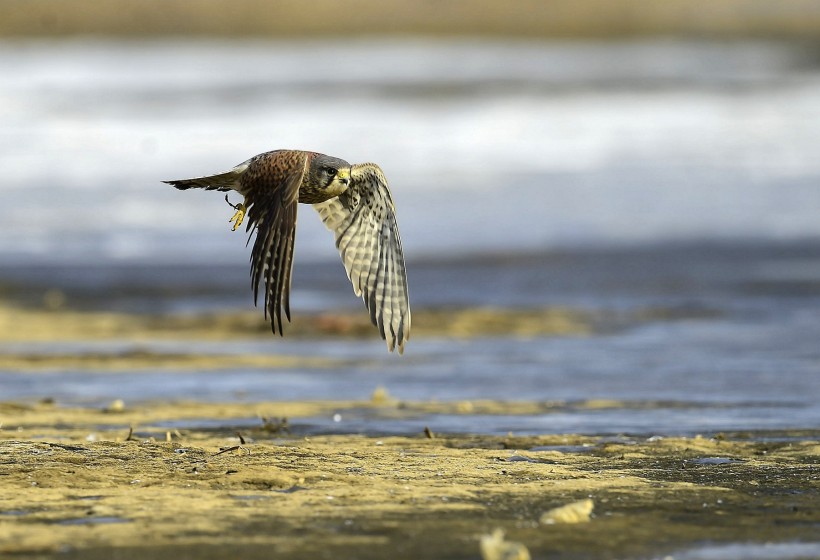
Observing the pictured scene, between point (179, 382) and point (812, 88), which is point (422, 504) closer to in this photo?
point (179, 382)

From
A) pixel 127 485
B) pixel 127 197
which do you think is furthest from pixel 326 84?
pixel 127 485

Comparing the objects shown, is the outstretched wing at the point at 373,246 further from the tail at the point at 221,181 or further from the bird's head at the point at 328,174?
the tail at the point at 221,181

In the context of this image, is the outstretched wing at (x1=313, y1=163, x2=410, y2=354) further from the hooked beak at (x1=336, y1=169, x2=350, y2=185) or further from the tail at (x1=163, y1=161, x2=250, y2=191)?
→ the tail at (x1=163, y1=161, x2=250, y2=191)

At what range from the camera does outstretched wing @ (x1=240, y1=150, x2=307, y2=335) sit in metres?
6.99

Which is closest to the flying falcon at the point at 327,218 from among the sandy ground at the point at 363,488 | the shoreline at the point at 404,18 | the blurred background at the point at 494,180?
the sandy ground at the point at 363,488

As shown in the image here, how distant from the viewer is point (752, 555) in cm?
545

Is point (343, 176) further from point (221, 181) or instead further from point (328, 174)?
point (221, 181)

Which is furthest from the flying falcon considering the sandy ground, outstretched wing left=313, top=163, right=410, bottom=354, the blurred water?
the blurred water

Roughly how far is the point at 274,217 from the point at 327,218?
151 cm

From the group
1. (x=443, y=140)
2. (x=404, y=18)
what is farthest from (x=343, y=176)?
(x=404, y=18)

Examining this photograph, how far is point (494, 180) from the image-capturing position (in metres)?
20.7

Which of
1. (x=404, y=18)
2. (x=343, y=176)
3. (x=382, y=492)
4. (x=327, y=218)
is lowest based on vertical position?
(x=382, y=492)

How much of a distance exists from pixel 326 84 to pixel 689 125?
9.35 meters

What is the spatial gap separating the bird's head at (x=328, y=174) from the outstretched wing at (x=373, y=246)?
0.32 m
